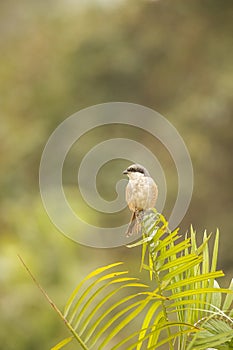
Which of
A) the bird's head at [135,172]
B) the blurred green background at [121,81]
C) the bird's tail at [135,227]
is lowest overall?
the bird's tail at [135,227]

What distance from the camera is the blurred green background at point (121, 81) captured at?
7.97m

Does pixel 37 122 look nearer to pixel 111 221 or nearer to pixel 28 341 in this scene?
pixel 111 221

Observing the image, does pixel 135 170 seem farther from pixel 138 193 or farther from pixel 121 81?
pixel 121 81

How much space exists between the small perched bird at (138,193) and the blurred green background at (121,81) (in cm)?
575

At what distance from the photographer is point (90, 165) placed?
762cm

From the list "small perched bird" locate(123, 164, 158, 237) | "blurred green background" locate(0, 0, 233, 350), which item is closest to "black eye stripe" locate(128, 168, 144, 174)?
"small perched bird" locate(123, 164, 158, 237)

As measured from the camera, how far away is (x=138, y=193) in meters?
1.03

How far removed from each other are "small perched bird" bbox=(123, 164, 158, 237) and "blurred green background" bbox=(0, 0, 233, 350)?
5.75 meters

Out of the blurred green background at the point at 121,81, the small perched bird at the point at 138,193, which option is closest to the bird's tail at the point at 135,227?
the small perched bird at the point at 138,193

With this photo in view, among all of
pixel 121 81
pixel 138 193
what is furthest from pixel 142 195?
pixel 121 81

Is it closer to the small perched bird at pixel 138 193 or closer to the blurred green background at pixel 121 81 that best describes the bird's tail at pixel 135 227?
the small perched bird at pixel 138 193

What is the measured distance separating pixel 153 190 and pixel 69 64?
881 cm

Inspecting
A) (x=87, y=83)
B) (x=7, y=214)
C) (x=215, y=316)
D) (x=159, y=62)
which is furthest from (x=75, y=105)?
(x=215, y=316)

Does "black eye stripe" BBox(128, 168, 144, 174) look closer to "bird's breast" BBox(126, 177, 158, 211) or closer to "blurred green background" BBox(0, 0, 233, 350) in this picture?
"bird's breast" BBox(126, 177, 158, 211)
